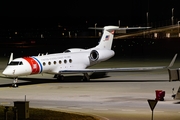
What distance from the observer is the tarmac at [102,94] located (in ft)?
94.0

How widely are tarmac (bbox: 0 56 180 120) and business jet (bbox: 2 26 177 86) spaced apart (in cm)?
100

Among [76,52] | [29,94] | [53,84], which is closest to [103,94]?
[29,94]

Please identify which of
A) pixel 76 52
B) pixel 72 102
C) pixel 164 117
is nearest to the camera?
pixel 164 117

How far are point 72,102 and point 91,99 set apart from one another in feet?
5.04

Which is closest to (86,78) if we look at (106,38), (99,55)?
(99,55)

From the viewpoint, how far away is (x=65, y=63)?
146ft

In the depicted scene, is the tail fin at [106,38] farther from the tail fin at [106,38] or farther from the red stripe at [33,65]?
the red stripe at [33,65]

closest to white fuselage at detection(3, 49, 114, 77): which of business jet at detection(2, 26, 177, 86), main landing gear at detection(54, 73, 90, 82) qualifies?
business jet at detection(2, 26, 177, 86)

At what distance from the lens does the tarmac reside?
2864cm

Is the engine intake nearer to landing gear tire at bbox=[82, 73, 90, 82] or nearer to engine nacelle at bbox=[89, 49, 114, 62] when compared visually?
engine nacelle at bbox=[89, 49, 114, 62]

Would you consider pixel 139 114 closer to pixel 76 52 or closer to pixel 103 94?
pixel 103 94

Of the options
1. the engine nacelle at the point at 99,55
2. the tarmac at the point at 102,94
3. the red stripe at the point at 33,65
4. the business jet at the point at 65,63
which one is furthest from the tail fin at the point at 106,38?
the red stripe at the point at 33,65

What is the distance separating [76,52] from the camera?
1831 inches

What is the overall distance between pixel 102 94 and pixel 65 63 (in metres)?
9.43
